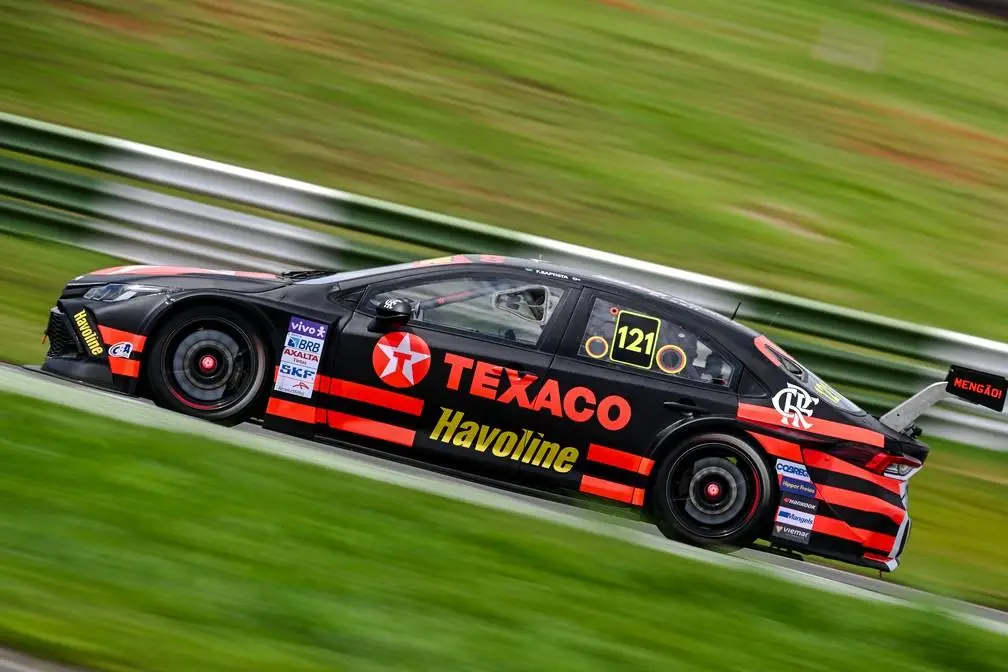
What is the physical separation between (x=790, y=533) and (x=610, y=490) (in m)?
1.02

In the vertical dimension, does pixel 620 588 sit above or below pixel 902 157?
below

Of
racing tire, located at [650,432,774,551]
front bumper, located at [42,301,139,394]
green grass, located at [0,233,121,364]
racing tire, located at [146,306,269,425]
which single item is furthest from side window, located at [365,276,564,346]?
green grass, located at [0,233,121,364]

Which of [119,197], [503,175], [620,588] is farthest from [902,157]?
[620,588]

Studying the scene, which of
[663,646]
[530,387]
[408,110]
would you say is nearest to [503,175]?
[408,110]

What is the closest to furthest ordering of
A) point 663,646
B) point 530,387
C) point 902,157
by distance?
point 663,646, point 530,387, point 902,157

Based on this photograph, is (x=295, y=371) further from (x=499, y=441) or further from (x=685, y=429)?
(x=685, y=429)

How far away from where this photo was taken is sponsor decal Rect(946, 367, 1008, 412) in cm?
800

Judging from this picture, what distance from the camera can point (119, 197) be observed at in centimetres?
1102

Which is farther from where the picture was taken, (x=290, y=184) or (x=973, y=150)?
(x=973, y=150)

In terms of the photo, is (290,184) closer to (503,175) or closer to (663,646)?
(503,175)

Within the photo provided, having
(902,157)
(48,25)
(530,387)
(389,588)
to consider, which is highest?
(902,157)

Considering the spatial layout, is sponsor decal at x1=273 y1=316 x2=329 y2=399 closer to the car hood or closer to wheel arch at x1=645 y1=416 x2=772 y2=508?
the car hood

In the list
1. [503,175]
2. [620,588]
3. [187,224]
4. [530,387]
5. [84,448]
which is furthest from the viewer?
[503,175]

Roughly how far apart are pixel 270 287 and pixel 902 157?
8702 mm
